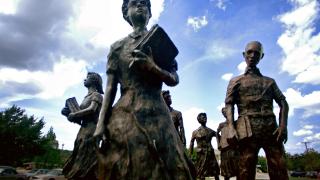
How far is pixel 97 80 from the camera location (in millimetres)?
7453

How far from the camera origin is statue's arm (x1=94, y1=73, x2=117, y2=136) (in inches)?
127

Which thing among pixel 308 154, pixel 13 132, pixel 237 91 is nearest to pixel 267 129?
pixel 237 91

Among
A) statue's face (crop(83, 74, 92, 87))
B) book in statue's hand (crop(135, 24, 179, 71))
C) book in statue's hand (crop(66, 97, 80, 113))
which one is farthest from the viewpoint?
statue's face (crop(83, 74, 92, 87))

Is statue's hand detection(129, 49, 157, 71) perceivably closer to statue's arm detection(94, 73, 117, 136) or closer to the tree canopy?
statue's arm detection(94, 73, 117, 136)

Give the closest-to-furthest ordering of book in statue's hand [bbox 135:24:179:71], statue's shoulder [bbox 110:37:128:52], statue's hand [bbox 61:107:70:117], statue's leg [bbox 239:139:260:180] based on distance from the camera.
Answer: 1. book in statue's hand [bbox 135:24:179:71]
2. statue's shoulder [bbox 110:37:128:52]
3. statue's leg [bbox 239:139:260:180]
4. statue's hand [bbox 61:107:70:117]

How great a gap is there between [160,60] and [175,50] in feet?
0.51

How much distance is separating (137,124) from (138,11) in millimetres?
1114

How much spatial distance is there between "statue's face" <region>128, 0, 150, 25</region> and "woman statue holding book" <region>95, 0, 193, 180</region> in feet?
0.48

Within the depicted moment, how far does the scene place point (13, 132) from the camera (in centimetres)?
5153

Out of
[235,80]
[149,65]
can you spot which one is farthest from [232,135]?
[149,65]

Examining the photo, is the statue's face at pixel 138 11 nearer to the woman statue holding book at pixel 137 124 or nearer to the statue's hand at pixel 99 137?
the woman statue holding book at pixel 137 124

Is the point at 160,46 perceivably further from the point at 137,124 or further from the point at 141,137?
the point at 141,137

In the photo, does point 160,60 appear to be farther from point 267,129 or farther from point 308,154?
point 308,154

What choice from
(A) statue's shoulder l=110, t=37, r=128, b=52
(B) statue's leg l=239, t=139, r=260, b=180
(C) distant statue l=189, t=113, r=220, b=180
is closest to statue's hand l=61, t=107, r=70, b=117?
(B) statue's leg l=239, t=139, r=260, b=180
